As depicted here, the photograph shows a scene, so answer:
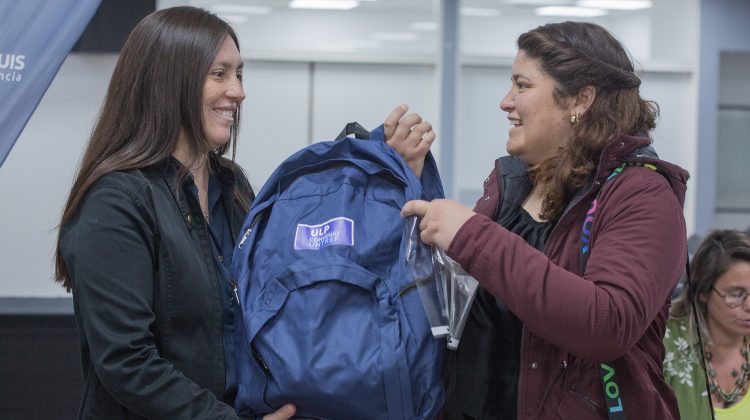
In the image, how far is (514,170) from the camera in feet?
7.41

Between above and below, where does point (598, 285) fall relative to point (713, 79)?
below

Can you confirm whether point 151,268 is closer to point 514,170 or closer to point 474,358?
point 474,358

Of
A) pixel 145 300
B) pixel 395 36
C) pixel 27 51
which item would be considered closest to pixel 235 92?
pixel 145 300

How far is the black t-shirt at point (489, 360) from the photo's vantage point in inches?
80.7

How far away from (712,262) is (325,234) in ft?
5.38

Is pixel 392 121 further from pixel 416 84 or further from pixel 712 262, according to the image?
→ pixel 416 84

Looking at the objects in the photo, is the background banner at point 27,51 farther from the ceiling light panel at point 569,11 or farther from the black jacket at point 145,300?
the ceiling light panel at point 569,11

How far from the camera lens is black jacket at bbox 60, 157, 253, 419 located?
1.94m

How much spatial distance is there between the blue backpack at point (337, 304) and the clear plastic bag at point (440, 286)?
25 mm

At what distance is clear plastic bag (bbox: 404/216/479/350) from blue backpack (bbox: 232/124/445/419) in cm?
2

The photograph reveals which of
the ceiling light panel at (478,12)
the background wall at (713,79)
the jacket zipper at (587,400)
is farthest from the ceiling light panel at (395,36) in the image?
the jacket zipper at (587,400)

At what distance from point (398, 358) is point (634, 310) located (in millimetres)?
500

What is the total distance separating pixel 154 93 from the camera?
6.98 ft

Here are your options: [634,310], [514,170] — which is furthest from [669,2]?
[634,310]
